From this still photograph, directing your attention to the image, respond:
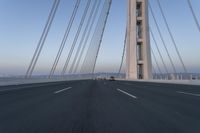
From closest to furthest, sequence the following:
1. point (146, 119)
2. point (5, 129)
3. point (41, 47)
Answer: point (5, 129) → point (146, 119) → point (41, 47)

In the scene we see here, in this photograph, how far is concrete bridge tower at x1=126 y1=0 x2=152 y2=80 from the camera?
4562 cm

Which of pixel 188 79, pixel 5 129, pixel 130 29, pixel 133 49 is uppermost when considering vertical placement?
pixel 130 29

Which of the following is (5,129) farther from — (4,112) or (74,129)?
(4,112)

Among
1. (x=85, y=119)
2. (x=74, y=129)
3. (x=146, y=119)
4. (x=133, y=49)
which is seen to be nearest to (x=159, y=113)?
(x=146, y=119)

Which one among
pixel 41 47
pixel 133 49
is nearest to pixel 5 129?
pixel 41 47

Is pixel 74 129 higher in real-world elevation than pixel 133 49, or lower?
lower

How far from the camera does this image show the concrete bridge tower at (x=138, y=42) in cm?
4562

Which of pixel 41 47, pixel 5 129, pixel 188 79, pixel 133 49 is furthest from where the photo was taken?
pixel 133 49

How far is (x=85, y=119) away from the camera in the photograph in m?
6.40

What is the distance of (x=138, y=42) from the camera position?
4712 cm

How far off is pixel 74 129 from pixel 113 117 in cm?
164

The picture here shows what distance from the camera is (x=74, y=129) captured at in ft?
17.3

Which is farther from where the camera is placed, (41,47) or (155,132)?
(41,47)

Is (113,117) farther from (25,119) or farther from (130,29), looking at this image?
(130,29)
